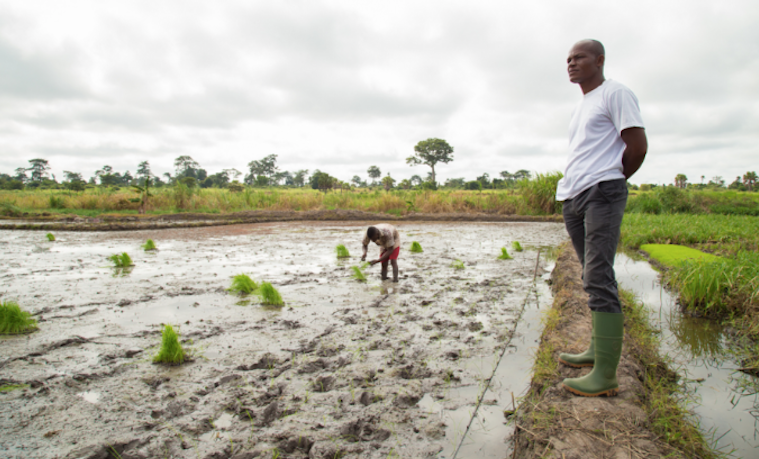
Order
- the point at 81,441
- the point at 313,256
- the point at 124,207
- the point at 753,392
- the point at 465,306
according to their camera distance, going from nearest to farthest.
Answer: the point at 81,441, the point at 753,392, the point at 465,306, the point at 313,256, the point at 124,207

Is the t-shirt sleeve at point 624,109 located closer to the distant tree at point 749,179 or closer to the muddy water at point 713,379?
the muddy water at point 713,379

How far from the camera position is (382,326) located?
132 inches

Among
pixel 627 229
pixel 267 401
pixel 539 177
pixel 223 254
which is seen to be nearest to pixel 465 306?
pixel 267 401

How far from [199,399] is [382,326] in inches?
63.0

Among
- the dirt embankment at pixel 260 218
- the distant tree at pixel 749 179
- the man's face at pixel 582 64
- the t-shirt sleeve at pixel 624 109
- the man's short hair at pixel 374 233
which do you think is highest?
the distant tree at pixel 749 179

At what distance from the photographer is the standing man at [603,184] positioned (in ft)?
5.76

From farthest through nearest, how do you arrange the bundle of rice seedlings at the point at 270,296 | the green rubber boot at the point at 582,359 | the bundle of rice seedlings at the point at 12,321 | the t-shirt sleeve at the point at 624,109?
the bundle of rice seedlings at the point at 270,296, the bundle of rice seedlings at the point at 12,321, the green rubber boot at the point at 582,359, the t-shirt sleeve at the point at 624,109

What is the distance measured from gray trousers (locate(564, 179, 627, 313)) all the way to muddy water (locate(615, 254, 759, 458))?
0.74 m

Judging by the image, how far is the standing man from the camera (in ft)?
5.76

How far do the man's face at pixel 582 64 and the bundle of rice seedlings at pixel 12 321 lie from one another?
4.56 m

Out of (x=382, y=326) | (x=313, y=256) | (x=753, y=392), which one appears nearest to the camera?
(x=753, y=392)

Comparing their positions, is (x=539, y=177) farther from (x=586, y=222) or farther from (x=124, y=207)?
(x=124, y=207)

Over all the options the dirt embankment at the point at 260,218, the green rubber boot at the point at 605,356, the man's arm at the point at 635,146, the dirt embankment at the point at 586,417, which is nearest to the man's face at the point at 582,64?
the man's arm at the point at 635,146

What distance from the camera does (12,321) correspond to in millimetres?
3199
